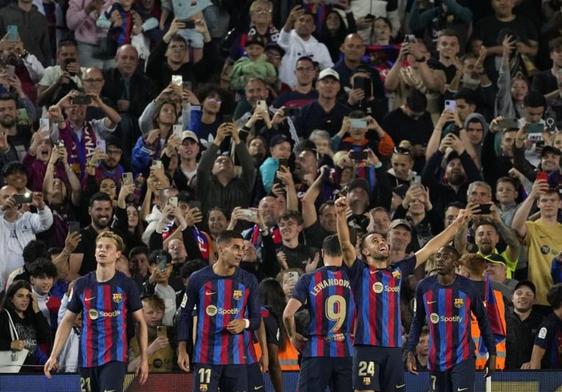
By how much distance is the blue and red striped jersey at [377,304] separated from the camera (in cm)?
1767

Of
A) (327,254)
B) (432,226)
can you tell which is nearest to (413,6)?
(432,226)

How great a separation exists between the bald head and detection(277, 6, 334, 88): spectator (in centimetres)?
212

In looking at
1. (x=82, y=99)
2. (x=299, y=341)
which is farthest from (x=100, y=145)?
(x=299, y=341)

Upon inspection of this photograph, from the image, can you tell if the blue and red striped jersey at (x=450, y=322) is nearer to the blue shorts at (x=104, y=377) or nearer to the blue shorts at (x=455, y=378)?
the blue shorts at (x=455, y=378)

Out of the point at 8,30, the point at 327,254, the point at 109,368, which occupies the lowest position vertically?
the point at 109,368

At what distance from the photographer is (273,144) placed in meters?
21.5

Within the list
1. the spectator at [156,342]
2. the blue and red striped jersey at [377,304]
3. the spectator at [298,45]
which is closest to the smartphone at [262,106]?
the spectator at [298,45]

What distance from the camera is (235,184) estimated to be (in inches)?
843

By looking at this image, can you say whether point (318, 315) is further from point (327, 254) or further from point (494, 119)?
point (494, 119)

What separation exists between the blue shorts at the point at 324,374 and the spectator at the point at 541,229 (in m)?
3.66

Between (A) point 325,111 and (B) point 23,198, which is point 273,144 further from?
(B) point 23,198

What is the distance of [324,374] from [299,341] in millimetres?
541

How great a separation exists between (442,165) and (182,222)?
3.56 metres

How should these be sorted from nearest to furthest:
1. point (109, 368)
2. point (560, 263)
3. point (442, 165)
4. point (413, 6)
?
point (109, 368) < point (560, 263) < point (442, 165) < point (413, 6)
